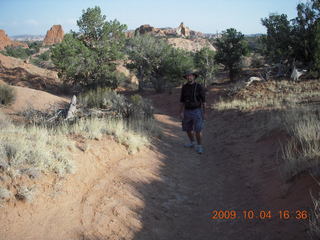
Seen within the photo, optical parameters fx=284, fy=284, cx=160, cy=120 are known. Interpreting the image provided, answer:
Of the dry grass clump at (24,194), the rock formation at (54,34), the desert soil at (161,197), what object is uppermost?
the rock formation at (54,34)

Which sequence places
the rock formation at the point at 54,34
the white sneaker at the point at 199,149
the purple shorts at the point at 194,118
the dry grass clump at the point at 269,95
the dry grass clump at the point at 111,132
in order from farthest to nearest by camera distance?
the rock formation at the point at 54,34 → the dry grass clump at the point at 269,95 → the white sneaker at the point at 199,149 → the purple shorts at the point at 194,118 → the dry grass clump at the point at 111,132

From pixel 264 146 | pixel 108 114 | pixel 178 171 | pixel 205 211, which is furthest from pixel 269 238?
pixel 108 114

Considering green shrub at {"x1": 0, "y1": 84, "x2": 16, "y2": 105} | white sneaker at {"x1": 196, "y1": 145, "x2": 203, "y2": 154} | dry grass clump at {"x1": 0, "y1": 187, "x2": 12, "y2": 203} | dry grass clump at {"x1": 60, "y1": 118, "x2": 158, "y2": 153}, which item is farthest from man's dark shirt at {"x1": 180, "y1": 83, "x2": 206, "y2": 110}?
green shrub at {"x1": 0, "y1": 84, "x2": 16, "y2": 105}

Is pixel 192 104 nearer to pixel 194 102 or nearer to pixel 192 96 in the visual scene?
pixel 194 102

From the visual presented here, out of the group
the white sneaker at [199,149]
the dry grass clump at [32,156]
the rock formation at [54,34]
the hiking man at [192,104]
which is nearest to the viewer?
the dry grass clump at [32,156]

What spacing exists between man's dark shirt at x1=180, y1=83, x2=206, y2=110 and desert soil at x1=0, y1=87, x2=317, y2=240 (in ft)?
4.72

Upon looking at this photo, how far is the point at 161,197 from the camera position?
5.27m

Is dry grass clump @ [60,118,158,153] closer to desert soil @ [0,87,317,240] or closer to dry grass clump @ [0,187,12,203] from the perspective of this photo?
desert soil @ [0,87,317,240]

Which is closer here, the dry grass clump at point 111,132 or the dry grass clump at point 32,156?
the dry grass clump at point 32,156

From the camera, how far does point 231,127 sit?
34.8 feet

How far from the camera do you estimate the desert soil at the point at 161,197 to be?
3.79m

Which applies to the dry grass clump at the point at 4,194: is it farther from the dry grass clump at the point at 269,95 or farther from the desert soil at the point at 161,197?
the dry grass clump at the point at 269,95

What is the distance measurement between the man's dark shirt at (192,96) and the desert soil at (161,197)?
56.7 inches

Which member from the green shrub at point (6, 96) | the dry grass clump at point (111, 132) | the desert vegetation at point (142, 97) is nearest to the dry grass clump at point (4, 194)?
the desert vegetation at point (142, 97)
